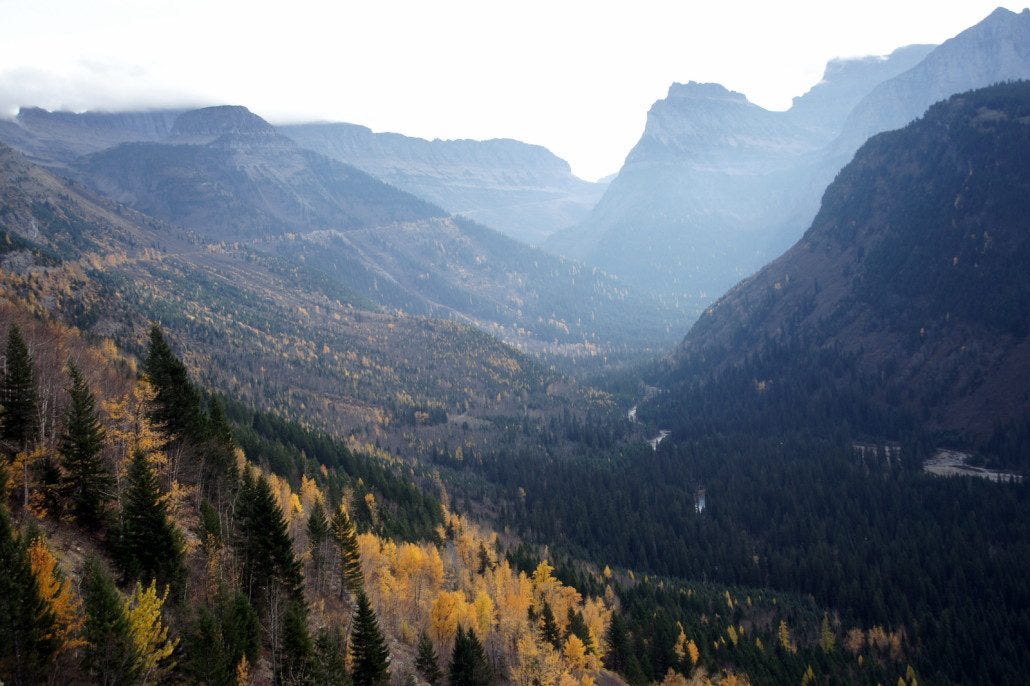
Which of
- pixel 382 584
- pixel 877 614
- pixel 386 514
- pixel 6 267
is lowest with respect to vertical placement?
pixel 877 614

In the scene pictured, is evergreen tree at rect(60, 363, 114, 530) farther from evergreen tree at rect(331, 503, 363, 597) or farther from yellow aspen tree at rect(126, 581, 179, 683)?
evergreen tree at rect(331, 503, 363, 597)

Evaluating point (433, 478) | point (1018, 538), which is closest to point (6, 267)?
point (433, 478)

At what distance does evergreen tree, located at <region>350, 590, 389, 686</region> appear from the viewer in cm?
5228

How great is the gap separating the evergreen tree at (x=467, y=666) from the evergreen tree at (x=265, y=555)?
19.8m

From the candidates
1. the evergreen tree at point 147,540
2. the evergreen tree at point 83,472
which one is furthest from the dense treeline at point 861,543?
the evergreen tree at point 83,472

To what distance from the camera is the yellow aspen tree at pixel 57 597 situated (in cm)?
3556

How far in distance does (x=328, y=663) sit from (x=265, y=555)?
1107 cm

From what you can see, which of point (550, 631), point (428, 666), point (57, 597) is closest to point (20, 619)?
point (57, 597)

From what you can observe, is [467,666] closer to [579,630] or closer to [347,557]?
[347,557]

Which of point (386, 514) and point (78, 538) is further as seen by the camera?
point (386, 514)

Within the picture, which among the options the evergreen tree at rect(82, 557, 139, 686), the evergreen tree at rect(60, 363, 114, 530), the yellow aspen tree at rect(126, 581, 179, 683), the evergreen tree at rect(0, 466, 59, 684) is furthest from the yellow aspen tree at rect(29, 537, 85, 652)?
the evergreen tree at rect(60, 363, 114, 530)

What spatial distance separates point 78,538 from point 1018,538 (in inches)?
7475

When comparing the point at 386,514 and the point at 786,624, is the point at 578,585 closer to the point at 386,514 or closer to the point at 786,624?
the point at 386,514

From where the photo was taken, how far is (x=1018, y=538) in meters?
154
